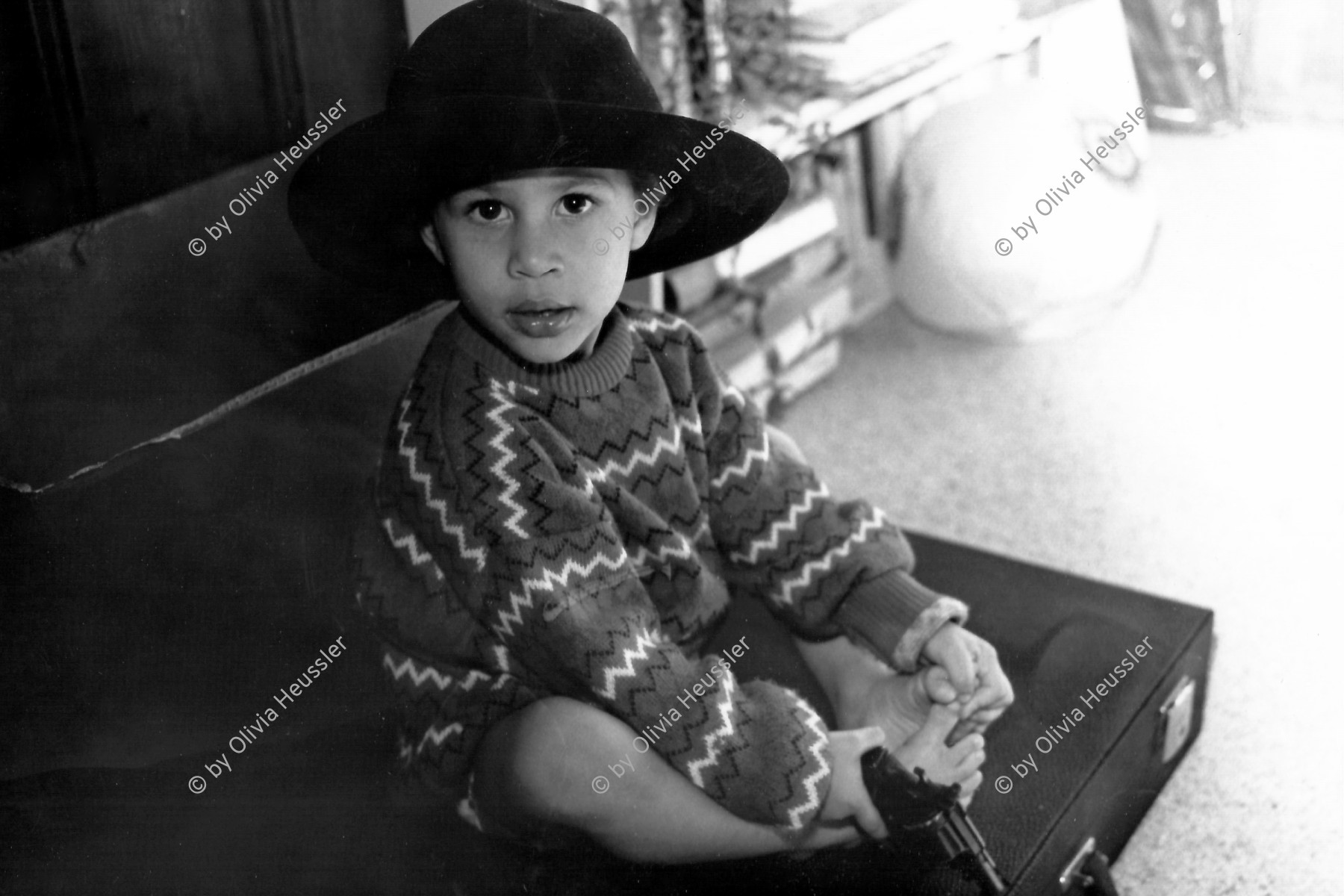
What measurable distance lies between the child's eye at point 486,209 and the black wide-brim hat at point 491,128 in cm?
1

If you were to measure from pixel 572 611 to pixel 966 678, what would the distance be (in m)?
0.24

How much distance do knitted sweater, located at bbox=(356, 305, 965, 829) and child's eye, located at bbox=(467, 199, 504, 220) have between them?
2.8 inches

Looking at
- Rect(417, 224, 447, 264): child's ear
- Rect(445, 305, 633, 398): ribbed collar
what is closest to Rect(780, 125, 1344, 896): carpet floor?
Rect(445, 305, 633, 398): ribbed collar

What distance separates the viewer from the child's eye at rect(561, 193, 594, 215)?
660 mm

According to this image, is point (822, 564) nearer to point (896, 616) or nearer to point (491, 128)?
point (896, 616)

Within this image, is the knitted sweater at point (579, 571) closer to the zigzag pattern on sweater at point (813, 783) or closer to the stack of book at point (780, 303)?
the zigzag pattern on sweater at point (813, 783)

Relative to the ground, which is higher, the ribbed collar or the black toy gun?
the ribbed collar

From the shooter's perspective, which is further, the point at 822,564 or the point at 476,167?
the point at 822,564

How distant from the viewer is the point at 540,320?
0.68m

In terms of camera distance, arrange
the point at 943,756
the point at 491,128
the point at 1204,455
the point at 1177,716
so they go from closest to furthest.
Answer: the point at 491,128, the point at 943,756, the point at 1177,716, the point at 1204,455

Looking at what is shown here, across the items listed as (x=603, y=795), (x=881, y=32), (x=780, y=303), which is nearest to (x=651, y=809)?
(x=603, y=795)

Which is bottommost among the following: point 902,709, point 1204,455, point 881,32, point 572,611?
point 1204,455

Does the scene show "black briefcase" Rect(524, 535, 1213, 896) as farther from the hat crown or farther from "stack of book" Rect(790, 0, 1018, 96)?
"stack of book" Rect(790, 0, 1018, 96)

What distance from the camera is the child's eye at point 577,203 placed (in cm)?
66
